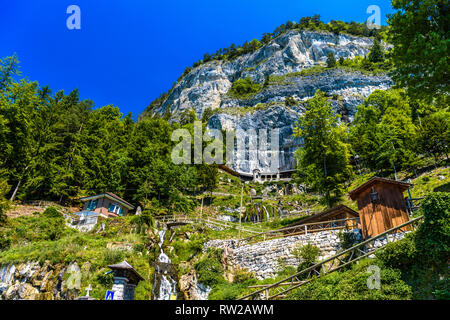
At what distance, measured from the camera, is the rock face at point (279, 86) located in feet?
234

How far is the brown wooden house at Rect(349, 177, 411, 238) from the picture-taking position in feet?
41.7

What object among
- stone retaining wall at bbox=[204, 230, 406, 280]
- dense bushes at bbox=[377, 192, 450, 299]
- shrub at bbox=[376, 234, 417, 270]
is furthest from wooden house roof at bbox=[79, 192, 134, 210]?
dense bushes at bbox=[377, 192, 450, 299]

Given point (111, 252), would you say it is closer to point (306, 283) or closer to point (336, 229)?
point (306, 283)

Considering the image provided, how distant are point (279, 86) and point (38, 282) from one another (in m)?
81.6

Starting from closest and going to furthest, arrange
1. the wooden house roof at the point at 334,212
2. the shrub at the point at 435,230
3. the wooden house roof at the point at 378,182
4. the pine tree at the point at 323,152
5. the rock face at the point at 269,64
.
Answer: the shrub at the point at 435,230
the wooden house roof at the point at 378,182
the wooden house roof at the point at 334,212
the pine tree at the point at 323,152
the rock face at the point at 269,64

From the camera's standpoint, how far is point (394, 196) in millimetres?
13188

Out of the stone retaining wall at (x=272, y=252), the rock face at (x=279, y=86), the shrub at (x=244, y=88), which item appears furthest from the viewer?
the shrub at (x=244, y=88)

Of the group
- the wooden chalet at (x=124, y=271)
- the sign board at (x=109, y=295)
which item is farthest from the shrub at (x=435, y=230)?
the sign board at (x=109, y=295)

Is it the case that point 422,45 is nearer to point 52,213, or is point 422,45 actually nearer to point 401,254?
point 401,254

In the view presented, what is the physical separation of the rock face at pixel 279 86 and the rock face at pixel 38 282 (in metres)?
55.2

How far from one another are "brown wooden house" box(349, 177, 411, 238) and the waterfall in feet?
44.0

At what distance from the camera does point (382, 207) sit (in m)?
13.2

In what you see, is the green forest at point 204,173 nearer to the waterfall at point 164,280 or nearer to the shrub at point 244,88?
the waterfall at point 164,280

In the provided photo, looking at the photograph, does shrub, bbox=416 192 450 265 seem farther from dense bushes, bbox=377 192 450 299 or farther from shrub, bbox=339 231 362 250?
shrub, bbox=339 231 362 250
